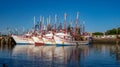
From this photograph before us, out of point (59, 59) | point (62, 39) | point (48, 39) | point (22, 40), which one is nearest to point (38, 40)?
point (48, 39)

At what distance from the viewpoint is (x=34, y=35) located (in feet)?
420

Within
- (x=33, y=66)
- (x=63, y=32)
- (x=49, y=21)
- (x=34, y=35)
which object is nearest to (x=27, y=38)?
(x=34, y=35)

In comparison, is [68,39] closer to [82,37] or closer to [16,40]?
[82,37]

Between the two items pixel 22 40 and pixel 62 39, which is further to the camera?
pixel 22 40

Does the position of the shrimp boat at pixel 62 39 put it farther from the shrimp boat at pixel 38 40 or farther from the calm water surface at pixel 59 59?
the calm water surface at pixel 59 59

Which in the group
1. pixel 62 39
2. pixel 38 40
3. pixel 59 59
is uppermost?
pixel 62 39

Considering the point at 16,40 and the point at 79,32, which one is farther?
the point at 79,32

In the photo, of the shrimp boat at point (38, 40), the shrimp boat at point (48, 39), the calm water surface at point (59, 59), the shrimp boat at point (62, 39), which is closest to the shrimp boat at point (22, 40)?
the shrimp boat at point (38, 40)

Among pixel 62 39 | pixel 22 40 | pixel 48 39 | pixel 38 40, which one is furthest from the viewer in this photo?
pixel 22 40

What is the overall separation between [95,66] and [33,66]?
878cm

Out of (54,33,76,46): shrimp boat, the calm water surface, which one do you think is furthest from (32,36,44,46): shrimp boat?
the calm water surface

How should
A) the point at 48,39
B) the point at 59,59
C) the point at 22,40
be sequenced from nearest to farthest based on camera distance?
the point at 59,59 < the point at 48,39 < the point at 22,40

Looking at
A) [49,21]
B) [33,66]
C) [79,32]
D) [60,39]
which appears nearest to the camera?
[33,66]

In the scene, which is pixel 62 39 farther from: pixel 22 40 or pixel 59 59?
pixel 59 59
